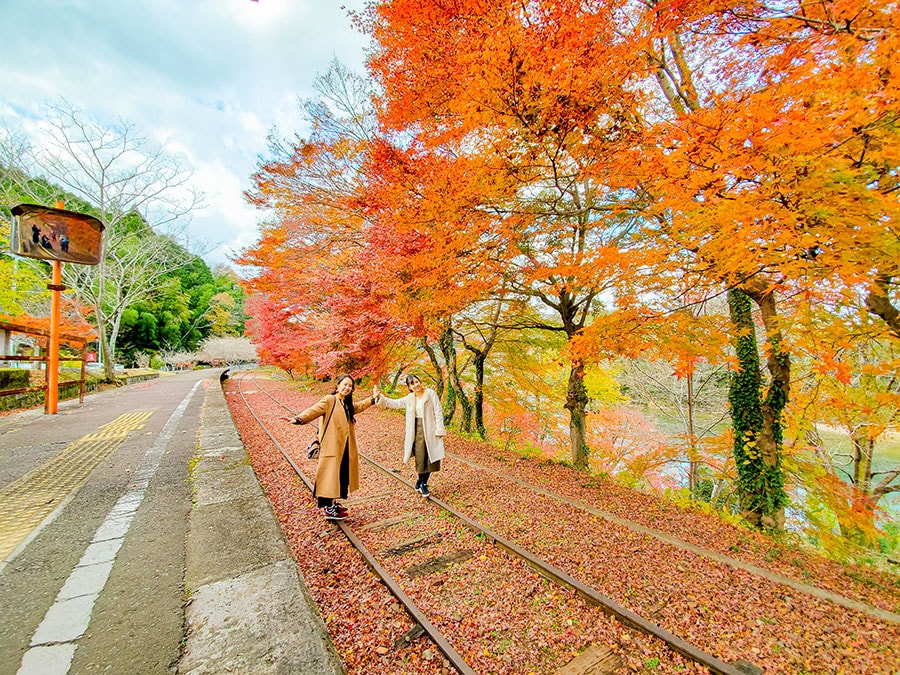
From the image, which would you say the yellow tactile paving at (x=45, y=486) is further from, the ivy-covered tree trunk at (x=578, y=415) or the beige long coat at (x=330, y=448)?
the ivy-covered tree trunk at (x=578, y=415)

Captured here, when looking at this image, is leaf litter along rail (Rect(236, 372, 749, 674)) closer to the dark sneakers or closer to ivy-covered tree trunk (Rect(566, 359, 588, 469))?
the dark sneakers

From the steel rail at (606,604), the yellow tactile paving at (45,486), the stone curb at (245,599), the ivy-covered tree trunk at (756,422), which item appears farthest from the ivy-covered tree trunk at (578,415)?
the yellow tactile paving at (45,486)

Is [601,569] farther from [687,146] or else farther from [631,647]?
[687,146]

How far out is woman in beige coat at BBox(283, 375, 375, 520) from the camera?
4238 mm

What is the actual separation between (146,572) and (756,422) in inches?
331

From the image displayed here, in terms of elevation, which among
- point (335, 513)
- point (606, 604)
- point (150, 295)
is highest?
point (150, 295)

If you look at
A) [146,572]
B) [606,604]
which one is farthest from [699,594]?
[146,572]

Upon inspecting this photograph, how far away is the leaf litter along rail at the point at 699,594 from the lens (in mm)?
2645

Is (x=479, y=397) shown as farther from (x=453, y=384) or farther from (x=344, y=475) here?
(x=344, y=475)

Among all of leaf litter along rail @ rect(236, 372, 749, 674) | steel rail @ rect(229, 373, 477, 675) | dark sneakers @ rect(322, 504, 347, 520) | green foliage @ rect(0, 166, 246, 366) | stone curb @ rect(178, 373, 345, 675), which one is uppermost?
green foliage @ rect(0, 166, 246, 366)

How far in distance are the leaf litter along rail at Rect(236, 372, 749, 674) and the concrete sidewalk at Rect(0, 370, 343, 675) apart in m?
0.99

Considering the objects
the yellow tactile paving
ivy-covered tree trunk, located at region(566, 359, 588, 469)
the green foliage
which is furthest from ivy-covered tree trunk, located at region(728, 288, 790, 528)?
the green foliage

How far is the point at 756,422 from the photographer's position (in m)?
6.09

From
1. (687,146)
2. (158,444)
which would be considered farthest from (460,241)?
(158,444)
